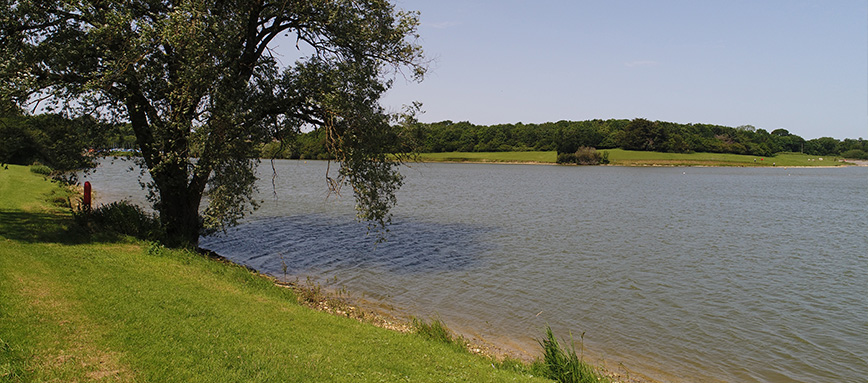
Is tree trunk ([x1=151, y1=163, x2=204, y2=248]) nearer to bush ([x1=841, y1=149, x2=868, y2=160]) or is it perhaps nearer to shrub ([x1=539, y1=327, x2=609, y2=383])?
shrub ([x1=539, y1=327, x2=609, y2=383])

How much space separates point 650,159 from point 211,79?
145648mm

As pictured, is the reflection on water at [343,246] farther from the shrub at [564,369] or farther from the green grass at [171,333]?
the shrub at [564,369]

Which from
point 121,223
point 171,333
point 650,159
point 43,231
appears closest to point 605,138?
point 650,159

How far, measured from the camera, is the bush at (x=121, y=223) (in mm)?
15734

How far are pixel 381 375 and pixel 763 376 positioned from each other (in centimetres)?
823

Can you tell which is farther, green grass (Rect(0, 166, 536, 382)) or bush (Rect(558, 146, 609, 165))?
bush (Rect(558, 146, 609, 165))

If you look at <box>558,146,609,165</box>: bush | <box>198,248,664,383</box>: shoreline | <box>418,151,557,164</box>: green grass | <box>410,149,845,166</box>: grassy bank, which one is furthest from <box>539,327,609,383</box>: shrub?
<box>418,151,557,164</box>: green grass

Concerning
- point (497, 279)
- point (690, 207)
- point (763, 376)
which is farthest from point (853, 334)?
point (690, 207)

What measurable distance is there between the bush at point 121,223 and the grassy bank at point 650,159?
404 feet

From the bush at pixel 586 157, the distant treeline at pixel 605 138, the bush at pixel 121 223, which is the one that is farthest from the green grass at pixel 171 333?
the bush at pixel 586 157

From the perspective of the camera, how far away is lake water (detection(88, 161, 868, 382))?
473 inches

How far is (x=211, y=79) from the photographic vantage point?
13.9 meters

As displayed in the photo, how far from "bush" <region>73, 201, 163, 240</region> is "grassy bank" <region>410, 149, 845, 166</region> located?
123138 mm

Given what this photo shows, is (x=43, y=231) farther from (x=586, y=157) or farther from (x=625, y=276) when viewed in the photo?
(x=586, y=157)
